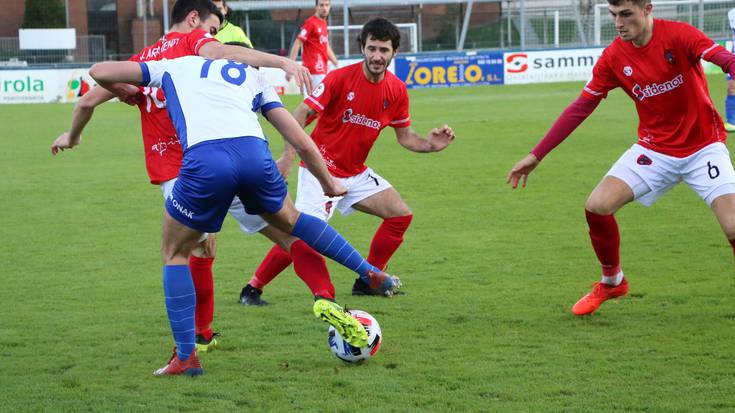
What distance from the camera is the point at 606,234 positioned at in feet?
20.7

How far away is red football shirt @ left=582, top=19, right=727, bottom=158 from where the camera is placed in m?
5.96

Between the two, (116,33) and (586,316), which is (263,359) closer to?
(586,316)

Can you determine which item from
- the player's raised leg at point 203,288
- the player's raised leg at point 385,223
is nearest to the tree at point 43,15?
the player's raised leg at point 385,223

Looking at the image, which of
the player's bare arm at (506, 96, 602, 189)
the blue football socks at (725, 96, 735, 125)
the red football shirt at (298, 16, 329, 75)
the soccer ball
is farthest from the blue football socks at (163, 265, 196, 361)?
the red football shirt at (298, 16, 329, 75)

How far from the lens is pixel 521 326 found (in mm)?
6098

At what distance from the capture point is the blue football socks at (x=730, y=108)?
1546 centimetres

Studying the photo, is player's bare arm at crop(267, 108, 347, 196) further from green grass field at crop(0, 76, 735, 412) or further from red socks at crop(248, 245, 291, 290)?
red socks at crop(248, 245, 291, 290)

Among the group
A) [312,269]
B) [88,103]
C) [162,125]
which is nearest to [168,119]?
[162,125]

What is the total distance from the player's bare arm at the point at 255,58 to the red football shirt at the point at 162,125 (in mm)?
241

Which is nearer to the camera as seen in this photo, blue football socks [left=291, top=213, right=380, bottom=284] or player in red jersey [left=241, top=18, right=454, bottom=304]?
blue football socks [left=291, top=213, right=380, bottom=284]

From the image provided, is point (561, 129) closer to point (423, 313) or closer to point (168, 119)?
point (423, 313)

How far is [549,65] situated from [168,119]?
26.1 m

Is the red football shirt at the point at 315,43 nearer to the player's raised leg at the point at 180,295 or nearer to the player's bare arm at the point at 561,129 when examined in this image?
the player's bare arm at the point at 561,129

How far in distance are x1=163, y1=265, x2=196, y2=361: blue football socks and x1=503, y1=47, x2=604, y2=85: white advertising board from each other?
87.0 feet
